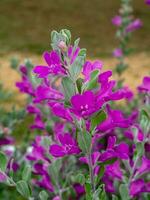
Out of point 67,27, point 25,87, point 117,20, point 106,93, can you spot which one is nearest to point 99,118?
point 106,93

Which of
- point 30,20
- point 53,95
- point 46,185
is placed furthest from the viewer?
point 30,20

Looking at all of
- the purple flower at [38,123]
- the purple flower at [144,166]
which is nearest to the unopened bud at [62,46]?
the purple flower at [144,166]

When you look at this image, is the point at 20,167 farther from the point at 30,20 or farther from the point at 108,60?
the point at 30,20

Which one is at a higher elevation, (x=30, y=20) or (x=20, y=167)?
(x=30, y=20)

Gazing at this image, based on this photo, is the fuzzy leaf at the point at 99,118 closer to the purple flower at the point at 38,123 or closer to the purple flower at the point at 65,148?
the purple flower at the point at 65,148

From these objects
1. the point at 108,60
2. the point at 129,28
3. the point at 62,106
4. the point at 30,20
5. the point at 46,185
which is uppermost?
the point at 30,20

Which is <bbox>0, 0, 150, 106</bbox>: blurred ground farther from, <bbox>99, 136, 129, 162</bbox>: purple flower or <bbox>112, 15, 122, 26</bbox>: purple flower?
<bbox>99, 136, 129, 162</bbox>: purple flower

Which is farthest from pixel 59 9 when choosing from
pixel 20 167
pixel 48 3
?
pixel 20 167
